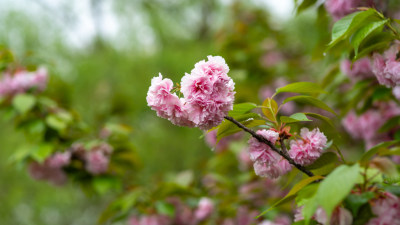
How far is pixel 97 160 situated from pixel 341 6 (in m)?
1.62

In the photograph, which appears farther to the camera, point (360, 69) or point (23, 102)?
point (23, 102)

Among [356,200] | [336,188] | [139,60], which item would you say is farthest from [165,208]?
[139,60]

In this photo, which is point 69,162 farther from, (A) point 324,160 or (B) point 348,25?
(B) point 348,25

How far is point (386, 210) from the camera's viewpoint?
0.82 m

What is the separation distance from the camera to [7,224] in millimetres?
6754

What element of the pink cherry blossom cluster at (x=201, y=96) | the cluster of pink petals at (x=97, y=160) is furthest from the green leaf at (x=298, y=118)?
the cluster of pink petals at (x=97, y=160)

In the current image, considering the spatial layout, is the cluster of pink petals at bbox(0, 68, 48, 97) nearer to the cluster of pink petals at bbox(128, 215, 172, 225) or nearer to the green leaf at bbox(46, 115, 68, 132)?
the green leaf at bbox(46, 115, 68, 132)

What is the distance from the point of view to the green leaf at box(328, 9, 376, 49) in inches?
38.5

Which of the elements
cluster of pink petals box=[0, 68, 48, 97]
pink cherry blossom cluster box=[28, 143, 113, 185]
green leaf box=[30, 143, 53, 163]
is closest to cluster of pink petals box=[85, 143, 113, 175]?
pink cherry blossom cluster box=[28, 143, 113, 185]

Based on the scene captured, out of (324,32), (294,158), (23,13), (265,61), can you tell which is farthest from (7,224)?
(294,158)

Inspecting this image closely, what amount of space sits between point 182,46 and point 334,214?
505cm

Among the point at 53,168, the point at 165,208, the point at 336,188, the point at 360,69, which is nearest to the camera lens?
the point at 336,188

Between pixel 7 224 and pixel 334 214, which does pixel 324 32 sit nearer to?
pixel 334 214

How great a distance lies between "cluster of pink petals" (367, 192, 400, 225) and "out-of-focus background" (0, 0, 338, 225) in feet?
4.06
